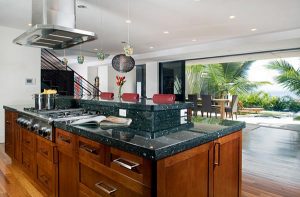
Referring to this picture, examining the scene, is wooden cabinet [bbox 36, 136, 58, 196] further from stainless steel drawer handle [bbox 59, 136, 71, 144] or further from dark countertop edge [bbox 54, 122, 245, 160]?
dark countertop edge [bbox 54, 122, 245, 160]

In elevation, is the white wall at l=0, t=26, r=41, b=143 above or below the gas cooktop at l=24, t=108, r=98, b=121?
above

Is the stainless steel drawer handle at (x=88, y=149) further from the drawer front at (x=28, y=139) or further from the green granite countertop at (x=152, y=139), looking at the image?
the drawer front at (x=28, y=139)

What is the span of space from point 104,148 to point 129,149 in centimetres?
28

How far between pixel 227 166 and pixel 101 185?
975 millimetres

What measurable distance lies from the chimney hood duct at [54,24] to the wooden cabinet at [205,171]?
6.64 feet

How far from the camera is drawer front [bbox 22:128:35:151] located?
241 centimetres

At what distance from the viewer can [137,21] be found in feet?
14.5

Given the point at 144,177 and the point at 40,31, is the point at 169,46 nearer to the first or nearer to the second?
the point at 40,31

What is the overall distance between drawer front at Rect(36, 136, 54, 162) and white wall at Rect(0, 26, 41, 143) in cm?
302

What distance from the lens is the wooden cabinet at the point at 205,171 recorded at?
3.67 ft

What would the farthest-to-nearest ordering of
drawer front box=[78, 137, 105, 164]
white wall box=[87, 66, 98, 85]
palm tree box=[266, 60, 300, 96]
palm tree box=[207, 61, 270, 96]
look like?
white wall box=[87, 66, 98, 85] → palm tree box=[207, 61, 270, 96] → palm tree box=[266, 60, 300, 96] → drawer front box=[78, 137, 105, 164]

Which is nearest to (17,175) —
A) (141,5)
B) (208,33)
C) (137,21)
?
(141,5)

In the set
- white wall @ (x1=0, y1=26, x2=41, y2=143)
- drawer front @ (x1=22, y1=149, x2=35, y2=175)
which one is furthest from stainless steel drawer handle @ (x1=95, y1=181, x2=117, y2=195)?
white wall @ (x1=0, y1=26, x2=41, y2=143)

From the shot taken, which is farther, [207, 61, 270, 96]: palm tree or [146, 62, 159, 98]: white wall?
[207, 61, 270, 96]: palm tree
